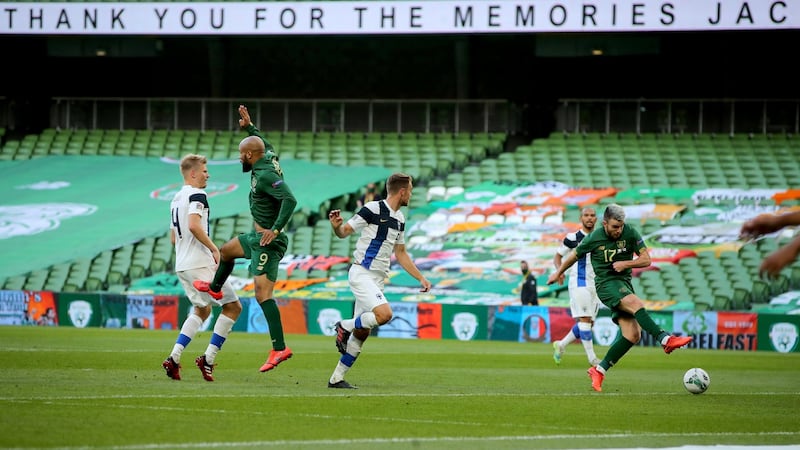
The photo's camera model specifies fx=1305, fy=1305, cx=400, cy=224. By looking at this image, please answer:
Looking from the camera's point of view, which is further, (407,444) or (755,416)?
(755,416)

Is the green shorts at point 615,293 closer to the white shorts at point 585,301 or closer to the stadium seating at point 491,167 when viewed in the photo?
the white shorts at point 585,301

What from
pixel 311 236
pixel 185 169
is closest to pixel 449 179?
pixel 311 236

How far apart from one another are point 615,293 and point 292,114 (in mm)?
31416


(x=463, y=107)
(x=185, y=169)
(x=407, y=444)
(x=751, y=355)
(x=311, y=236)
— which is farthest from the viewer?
(x=463, y=107)

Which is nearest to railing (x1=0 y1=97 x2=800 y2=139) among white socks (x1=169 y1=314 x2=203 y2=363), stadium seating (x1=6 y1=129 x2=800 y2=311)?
stadium seating (x1=6 y1=129 x2=800 y2=311)

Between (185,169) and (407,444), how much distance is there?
211 inches

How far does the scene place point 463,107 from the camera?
42875mm

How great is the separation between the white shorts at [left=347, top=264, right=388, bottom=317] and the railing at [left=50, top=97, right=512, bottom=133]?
96.5ft

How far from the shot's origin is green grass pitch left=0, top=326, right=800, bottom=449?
28.7ft

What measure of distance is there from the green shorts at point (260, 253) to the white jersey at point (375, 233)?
33.6 inches

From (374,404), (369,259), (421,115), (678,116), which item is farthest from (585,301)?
(421,115)

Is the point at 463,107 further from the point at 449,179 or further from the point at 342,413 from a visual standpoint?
the point at 342,413

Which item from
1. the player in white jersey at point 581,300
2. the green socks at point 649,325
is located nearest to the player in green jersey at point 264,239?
the green socks at point 649,325

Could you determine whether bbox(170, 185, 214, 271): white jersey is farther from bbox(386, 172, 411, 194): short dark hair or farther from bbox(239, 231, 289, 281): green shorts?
bbox(386, 172, 411, 194): short dark hair
